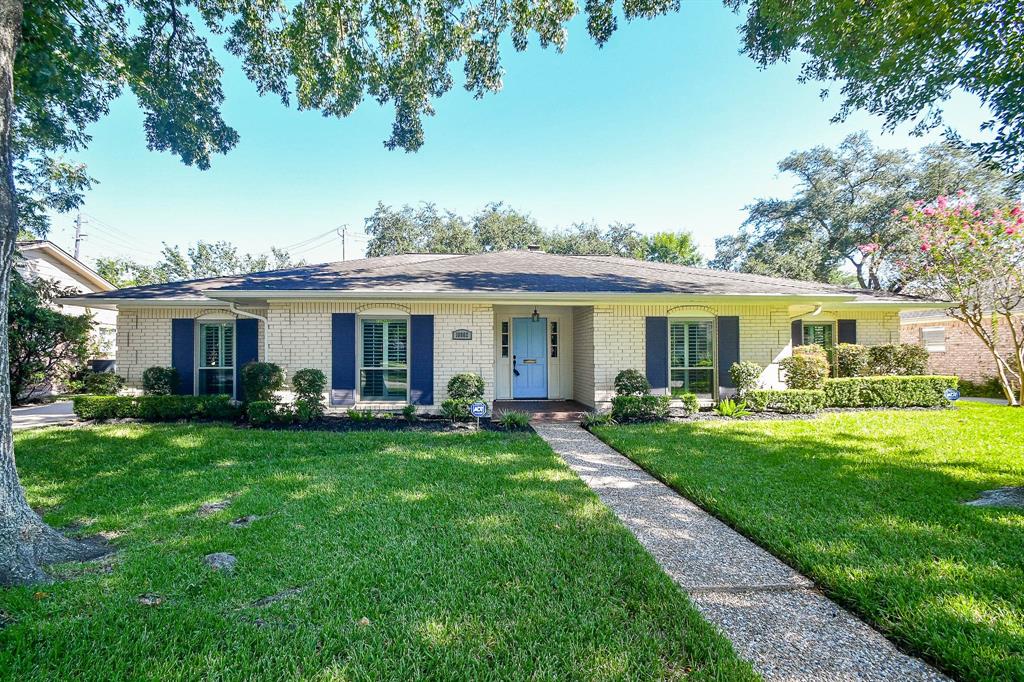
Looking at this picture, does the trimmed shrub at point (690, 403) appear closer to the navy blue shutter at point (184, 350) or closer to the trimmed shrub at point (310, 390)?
the trimmed shrub at point (310, 390)

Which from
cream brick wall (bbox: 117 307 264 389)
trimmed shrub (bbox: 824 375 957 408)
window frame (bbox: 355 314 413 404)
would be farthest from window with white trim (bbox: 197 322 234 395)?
trimmed shrub (bbox: 824 375 957 408)

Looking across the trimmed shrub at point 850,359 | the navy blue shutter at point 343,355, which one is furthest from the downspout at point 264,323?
the trimmed shrub at point 850,359

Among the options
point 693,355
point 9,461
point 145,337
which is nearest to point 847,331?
point 693,355

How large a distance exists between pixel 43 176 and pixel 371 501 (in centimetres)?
1365

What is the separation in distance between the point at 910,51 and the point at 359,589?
24.6 ft

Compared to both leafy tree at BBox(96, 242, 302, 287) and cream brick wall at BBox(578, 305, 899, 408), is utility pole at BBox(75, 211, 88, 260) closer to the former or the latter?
leafy tree at BBox(96, 242, 302, 287)

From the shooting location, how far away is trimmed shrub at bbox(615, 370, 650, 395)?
916 centimetres

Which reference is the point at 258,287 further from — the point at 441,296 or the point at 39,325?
the point at 39,325

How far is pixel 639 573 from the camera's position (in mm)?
3004

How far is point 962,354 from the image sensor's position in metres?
14.6

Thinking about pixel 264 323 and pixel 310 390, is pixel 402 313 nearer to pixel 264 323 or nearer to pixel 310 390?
pixel 310 390

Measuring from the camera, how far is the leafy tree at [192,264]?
3653 centimetres

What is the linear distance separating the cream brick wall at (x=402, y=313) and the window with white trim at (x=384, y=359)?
290mm

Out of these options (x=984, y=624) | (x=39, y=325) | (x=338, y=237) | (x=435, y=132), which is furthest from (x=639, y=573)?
(x=338, y=237)
